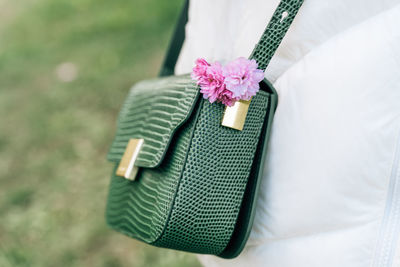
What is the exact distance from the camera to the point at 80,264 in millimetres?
1746

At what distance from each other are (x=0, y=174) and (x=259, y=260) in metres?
1.67

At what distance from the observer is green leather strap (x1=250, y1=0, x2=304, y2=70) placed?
32.8 inches

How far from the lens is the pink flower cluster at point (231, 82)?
793 millimetres

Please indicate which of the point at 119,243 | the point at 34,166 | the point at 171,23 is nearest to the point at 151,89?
the point at 119,243

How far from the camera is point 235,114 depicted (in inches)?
32.4

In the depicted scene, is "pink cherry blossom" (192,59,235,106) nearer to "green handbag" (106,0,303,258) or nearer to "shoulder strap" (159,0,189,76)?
"green handbag" (106,0,303,258)

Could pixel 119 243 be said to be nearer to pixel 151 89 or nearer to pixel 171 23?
pixel 151 89

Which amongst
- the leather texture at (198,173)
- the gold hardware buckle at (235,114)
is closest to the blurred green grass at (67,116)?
the leather texture at (198,173)

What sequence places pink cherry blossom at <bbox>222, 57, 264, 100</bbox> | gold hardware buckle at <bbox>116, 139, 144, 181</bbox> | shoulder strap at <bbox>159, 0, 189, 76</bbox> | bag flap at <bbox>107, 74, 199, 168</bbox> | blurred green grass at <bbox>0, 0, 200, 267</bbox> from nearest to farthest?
pink cherry blossom at <bbox>222, 57, 264, 100</bbox>, bag flap at <bbox>107, 74, 199, 168</bbox>, gold hardware buckle at <bbox>116, 139, 144, 181</bbox>, shoulder strap at <bbox>159, 0, 189, 76</bbox>, blurred green grass at <bbox>0, 0, 200, 267</bbox>

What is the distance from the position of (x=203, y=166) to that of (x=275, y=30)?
314mm

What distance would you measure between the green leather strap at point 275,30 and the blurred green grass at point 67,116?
103 cm

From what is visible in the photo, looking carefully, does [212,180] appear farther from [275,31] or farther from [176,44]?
[176,44]

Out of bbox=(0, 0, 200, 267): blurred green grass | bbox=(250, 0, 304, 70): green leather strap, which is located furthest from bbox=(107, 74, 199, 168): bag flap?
bbox=(0, 0, 200, 267): blurred green grass

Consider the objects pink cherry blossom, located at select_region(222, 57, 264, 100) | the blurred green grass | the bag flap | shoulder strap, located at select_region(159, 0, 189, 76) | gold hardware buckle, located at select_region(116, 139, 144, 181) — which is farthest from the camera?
the blurred green grass
